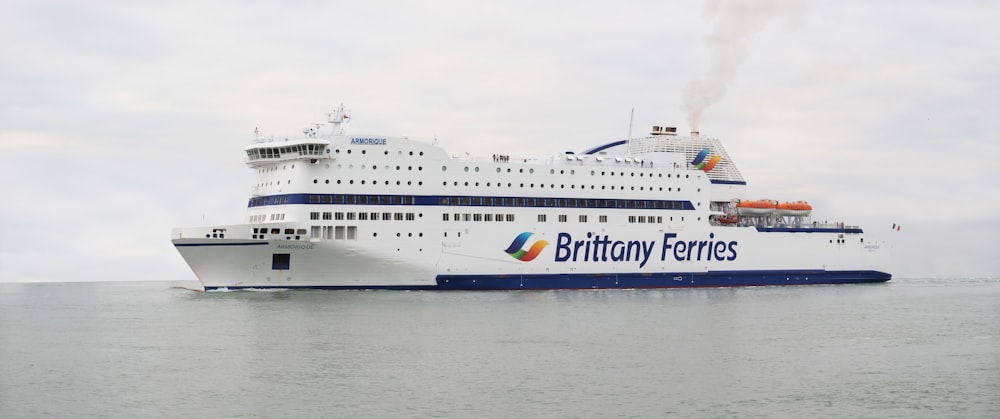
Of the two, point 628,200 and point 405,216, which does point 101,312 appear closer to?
point 405,216

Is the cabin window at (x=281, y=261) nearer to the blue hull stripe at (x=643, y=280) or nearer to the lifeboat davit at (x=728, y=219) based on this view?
the blue hull stripe at (x=643, y=280)

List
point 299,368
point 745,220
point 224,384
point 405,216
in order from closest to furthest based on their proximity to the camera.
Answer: point 224,384, point 299,368, point 405,216, point 745,220

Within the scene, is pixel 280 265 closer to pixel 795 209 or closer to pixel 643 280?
pixel 643 280

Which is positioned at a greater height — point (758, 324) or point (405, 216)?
point (405, 216)

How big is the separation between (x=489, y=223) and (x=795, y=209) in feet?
63.0

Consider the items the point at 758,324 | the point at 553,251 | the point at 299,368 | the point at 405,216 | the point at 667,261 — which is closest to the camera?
the point at 299,368

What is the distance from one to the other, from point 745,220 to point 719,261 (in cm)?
453

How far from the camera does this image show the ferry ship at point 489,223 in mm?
38406

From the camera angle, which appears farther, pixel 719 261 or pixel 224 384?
pixel 719 261

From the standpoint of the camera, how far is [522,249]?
42.7 m

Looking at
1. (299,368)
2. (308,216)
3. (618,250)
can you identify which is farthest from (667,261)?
(299,368)

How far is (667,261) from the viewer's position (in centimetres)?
4638

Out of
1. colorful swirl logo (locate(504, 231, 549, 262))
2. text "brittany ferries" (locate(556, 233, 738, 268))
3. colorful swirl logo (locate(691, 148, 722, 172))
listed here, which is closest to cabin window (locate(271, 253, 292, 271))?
colorful swirl logo (locate(504, 231, 549, 262))

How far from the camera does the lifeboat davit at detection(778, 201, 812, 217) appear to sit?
52.1 metres
